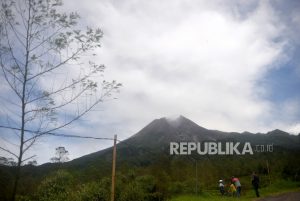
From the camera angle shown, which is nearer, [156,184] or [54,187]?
[156,184]

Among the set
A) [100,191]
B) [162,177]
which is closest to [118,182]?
[100,191]

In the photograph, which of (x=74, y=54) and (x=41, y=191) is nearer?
(x=74, y=54)

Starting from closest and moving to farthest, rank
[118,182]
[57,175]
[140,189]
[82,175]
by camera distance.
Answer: [140,189] < [118,182] < [57,175] < [82,175]

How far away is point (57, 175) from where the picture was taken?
45.4m

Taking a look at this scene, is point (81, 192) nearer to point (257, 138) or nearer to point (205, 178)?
point (205, 178)

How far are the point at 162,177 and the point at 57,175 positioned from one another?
47.0ft

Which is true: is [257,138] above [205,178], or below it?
above

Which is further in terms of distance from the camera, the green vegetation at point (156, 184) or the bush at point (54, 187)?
the bush at point (54, 187)

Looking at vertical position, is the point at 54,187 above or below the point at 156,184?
below

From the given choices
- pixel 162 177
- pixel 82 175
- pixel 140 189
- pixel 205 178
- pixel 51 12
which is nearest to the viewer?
pixel 51 12

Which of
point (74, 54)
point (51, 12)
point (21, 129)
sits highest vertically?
point (51, 12)

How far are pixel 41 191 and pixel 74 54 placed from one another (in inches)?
1379

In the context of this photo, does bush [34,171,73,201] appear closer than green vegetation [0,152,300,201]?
No

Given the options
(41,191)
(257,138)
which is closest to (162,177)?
(41,191)
